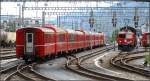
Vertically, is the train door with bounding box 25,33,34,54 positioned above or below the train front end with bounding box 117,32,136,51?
above

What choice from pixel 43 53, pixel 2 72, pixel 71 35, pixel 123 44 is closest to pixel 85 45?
pixel 123 44

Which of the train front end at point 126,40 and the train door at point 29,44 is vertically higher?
the train door at point 29,44

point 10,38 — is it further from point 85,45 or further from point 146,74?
point 146,74

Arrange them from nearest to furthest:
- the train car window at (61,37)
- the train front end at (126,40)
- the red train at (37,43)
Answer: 1. the red train at (37,43)
2. the train car window at (61,37)
3. the train front end at (126,40)

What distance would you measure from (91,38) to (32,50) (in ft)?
98.1

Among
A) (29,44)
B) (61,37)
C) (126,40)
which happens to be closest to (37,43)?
(29,44)

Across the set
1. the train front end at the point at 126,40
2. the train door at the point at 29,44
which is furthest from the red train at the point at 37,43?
the train front end at the point at 126,40

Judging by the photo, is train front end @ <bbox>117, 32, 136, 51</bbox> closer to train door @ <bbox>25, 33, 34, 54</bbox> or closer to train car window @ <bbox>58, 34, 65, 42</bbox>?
train car window @ <bbox>58, 34, 65, 42</bbox>

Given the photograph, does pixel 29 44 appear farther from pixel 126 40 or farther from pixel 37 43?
pixel 126 40

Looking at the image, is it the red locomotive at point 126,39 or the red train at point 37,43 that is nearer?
the red train at point 37,43

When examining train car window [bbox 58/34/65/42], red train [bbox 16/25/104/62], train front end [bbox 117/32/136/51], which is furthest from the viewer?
train front end [bbox 117/32/136/51]

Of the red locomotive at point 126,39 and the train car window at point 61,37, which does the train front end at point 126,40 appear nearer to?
the red locomotive at point 126,39

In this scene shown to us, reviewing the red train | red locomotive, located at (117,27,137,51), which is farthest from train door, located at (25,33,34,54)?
red locomotive, located at (117,27,137,51)

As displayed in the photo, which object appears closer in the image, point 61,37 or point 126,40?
point 61,37
